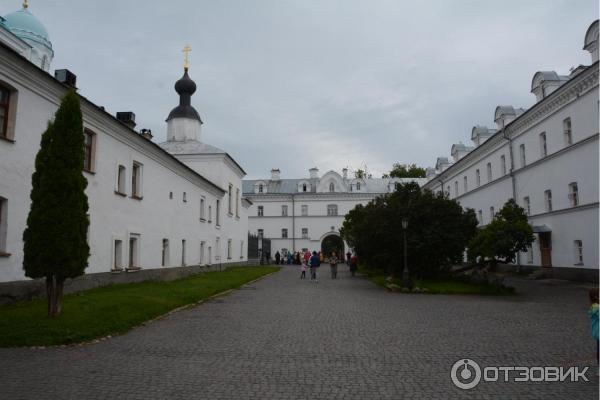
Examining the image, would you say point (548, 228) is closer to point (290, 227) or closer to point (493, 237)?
point (493, 237)

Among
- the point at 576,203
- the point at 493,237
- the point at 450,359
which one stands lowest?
the point at 450,359

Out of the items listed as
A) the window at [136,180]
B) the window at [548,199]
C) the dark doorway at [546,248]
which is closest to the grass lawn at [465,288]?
the dark doorway at [546,248]

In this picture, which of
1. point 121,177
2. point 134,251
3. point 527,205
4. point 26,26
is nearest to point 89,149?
point 121,177

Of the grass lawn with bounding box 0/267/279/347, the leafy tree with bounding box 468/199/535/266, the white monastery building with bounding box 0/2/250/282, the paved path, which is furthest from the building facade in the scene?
the paved path

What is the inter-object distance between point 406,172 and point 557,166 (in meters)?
56.8

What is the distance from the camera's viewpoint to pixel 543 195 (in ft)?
94.1

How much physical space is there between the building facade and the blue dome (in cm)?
4188

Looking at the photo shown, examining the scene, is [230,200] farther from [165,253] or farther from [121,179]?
[121,179]

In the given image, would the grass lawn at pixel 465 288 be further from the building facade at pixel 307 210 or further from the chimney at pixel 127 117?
the building facade at pixel 307 210

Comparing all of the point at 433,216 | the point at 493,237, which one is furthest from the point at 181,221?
the point at 493,237

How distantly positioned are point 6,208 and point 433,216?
57.3 feet

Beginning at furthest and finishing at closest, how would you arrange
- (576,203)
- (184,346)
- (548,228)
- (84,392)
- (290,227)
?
1. (290,227)
2. (548,228)
3. (576,203)
4. (184,346)
5. (84,392)

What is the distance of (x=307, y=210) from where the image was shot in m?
70.3

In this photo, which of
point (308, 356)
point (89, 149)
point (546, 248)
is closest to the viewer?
point (308, 356)
